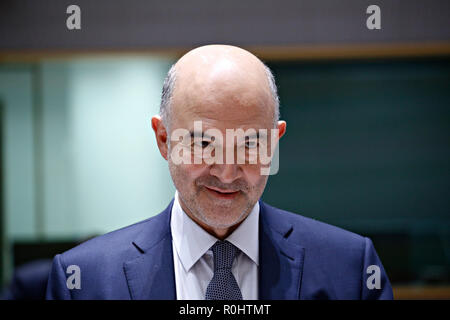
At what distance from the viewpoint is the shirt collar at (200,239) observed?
0.88m

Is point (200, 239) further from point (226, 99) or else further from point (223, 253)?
point (226, 99)

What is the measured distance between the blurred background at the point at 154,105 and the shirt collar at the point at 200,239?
0.70 ft

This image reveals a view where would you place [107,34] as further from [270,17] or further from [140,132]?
[270,17]

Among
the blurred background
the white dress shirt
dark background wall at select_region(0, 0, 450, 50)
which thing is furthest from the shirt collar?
dark background wall at select_region(0, 0, 450, 50)

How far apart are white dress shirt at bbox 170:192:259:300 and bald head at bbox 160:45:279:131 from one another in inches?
7.6

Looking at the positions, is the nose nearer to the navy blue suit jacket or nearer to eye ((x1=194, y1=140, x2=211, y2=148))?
eye ((x1=194, y1=140, x2=211, y2=148))

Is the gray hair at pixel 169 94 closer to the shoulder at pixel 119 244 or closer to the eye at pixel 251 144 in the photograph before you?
the eye at pixel 251 144

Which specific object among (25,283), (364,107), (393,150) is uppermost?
(364,107)

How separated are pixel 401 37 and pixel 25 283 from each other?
3.29ft

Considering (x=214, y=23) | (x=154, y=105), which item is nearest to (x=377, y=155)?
(x=214, y=23)

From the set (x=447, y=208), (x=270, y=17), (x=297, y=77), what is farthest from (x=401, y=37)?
(x=297, y=77)

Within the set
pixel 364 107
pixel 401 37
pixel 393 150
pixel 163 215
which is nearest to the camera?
pixel 163 215

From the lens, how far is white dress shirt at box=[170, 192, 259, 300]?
2.86ft
